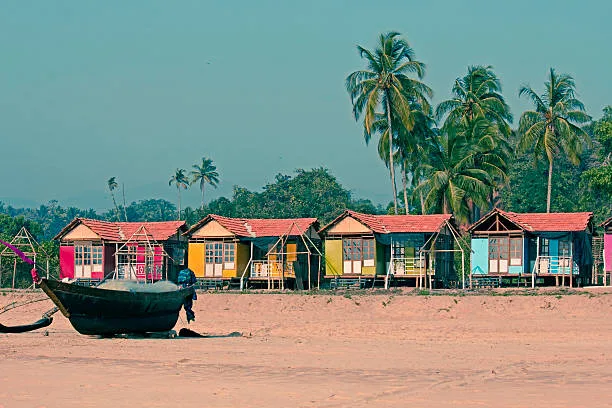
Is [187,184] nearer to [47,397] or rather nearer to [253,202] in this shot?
[253,202]

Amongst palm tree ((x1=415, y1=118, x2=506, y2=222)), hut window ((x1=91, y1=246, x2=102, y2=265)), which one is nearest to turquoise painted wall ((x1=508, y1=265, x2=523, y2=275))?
palm tree ((x1=415, y1=118, x2=506, y2=222))

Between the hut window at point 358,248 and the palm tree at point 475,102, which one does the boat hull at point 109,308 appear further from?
the palm tree at point 475,102

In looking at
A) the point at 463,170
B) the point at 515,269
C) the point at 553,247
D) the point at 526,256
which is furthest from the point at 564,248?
the point at 463,170

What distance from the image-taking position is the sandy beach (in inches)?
483

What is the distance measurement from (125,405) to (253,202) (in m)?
66.8

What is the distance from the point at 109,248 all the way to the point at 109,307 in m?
21.8

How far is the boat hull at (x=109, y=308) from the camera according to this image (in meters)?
20.0

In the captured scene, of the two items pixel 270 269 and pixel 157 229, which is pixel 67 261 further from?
pixel 270 269

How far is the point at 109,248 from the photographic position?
4194 centimetres

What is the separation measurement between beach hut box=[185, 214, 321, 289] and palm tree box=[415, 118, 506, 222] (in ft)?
23.8

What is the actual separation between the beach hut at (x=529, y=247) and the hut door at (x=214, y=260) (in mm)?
10173

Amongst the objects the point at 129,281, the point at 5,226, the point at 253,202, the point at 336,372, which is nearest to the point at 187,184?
the point at 253,202

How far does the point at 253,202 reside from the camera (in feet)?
257

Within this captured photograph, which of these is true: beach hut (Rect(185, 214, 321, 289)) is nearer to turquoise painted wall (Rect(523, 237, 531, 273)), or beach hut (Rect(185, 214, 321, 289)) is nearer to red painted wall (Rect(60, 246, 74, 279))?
red painted wall (Rect(60, 246, 74, 279))
